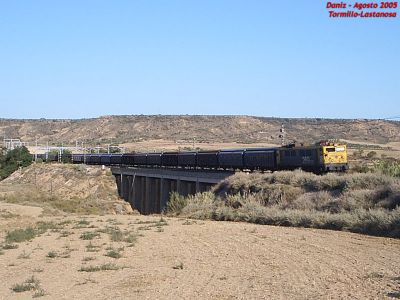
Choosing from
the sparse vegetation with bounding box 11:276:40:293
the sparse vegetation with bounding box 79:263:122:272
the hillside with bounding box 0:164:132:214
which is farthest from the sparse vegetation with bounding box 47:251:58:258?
the hillside with bounding box 0:164:132:214

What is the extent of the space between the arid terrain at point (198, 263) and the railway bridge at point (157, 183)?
69.9ft

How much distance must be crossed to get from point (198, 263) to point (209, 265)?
488 mm

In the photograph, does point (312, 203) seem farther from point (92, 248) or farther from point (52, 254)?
point (52, 254)

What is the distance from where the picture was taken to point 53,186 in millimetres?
79312

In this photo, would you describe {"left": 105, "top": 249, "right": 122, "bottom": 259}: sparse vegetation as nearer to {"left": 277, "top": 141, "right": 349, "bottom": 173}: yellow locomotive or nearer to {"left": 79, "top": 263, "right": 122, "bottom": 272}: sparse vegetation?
{"left": 79, "top": 263, "right": 122, "bottom": 272}: sparse vegetation

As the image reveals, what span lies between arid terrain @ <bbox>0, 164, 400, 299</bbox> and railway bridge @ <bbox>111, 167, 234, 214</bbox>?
69.9 feet

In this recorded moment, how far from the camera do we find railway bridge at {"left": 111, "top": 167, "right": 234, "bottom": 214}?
148ft

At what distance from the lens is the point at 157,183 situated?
192 feet

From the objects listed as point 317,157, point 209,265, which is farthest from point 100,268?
point 317,157

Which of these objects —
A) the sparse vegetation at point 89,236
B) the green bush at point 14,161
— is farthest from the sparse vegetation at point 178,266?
the green bush at point 14,161

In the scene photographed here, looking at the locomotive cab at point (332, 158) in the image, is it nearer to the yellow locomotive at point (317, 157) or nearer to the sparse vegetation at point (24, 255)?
the yellow locomotive at point (317, 157)

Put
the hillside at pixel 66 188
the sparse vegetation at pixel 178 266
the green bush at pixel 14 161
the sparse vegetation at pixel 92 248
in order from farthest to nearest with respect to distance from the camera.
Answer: the green bush at pixel 14 161, the hillside at pixel 66 188, the sparse vegetation at pixel 92 248, the sparse vegetation at pixel 178 266

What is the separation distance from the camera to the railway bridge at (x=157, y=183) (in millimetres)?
45031

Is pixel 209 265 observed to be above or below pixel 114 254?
above
